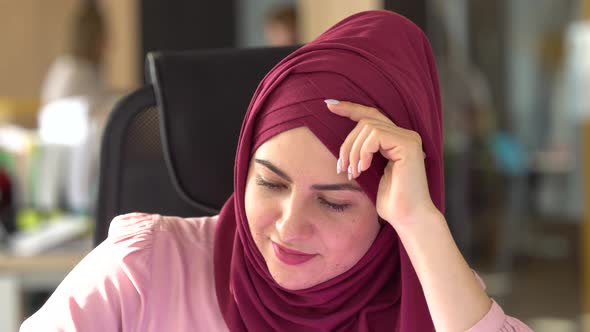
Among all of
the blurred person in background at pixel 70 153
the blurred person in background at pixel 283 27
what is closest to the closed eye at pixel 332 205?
the blurred person in background at pixel 70 153

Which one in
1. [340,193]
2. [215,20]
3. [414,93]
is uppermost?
[414,93]

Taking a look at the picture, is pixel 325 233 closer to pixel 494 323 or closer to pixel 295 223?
pixel 295 223

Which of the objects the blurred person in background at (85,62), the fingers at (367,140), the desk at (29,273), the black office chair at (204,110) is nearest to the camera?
the fingers at (367,140)

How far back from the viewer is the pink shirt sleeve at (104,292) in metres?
1.27

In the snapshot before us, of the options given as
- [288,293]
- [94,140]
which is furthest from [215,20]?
[288,293]

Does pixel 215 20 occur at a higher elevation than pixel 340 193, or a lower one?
lower

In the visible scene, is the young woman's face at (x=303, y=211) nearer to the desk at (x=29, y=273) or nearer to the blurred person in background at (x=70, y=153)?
the desk at (x=29, y=273)

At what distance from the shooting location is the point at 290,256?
123cm

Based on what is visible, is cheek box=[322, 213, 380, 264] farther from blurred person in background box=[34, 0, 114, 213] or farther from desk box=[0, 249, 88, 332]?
blurred person in background box=[34, 0, 114, 213]

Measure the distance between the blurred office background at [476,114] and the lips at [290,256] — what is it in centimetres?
203

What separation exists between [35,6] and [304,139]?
644 cm

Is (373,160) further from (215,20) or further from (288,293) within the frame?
(215,20)

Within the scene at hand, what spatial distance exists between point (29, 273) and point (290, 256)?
5.88 ft

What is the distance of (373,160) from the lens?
4.13 ft
